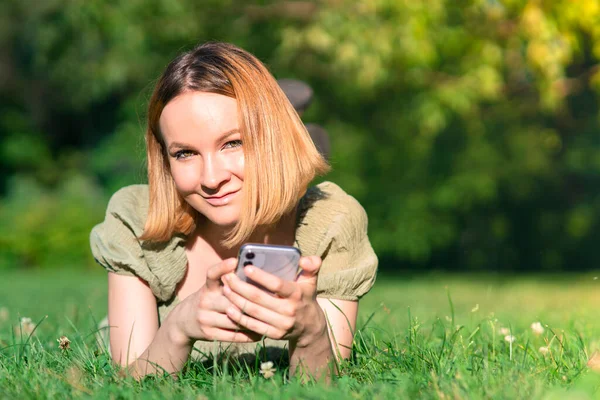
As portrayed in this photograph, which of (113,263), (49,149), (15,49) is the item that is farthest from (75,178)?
(113,263)

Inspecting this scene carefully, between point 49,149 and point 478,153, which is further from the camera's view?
point 49,149

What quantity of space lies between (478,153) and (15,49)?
1543cm

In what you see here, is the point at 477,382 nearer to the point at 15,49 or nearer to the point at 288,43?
Result: the point at 288,43

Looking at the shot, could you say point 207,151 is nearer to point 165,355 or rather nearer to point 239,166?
point 239,166

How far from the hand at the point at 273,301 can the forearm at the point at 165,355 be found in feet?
0.84

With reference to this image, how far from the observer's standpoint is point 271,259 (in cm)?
201

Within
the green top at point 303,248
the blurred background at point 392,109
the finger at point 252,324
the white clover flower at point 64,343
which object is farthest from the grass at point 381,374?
the blurred background at point 392,109

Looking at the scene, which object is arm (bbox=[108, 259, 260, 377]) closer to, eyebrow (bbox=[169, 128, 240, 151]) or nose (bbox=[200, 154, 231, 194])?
nose (bbox=[200, 154, 231, 194])

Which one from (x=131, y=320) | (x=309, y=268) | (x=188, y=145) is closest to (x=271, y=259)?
(x=309, y=268)

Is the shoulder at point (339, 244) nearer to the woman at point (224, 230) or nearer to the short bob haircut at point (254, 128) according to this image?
the woman at point (224, 230)

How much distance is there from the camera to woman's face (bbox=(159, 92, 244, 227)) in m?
2.34

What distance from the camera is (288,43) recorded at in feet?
31.0

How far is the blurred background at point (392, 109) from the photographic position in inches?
340

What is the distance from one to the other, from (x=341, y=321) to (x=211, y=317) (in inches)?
22.7
